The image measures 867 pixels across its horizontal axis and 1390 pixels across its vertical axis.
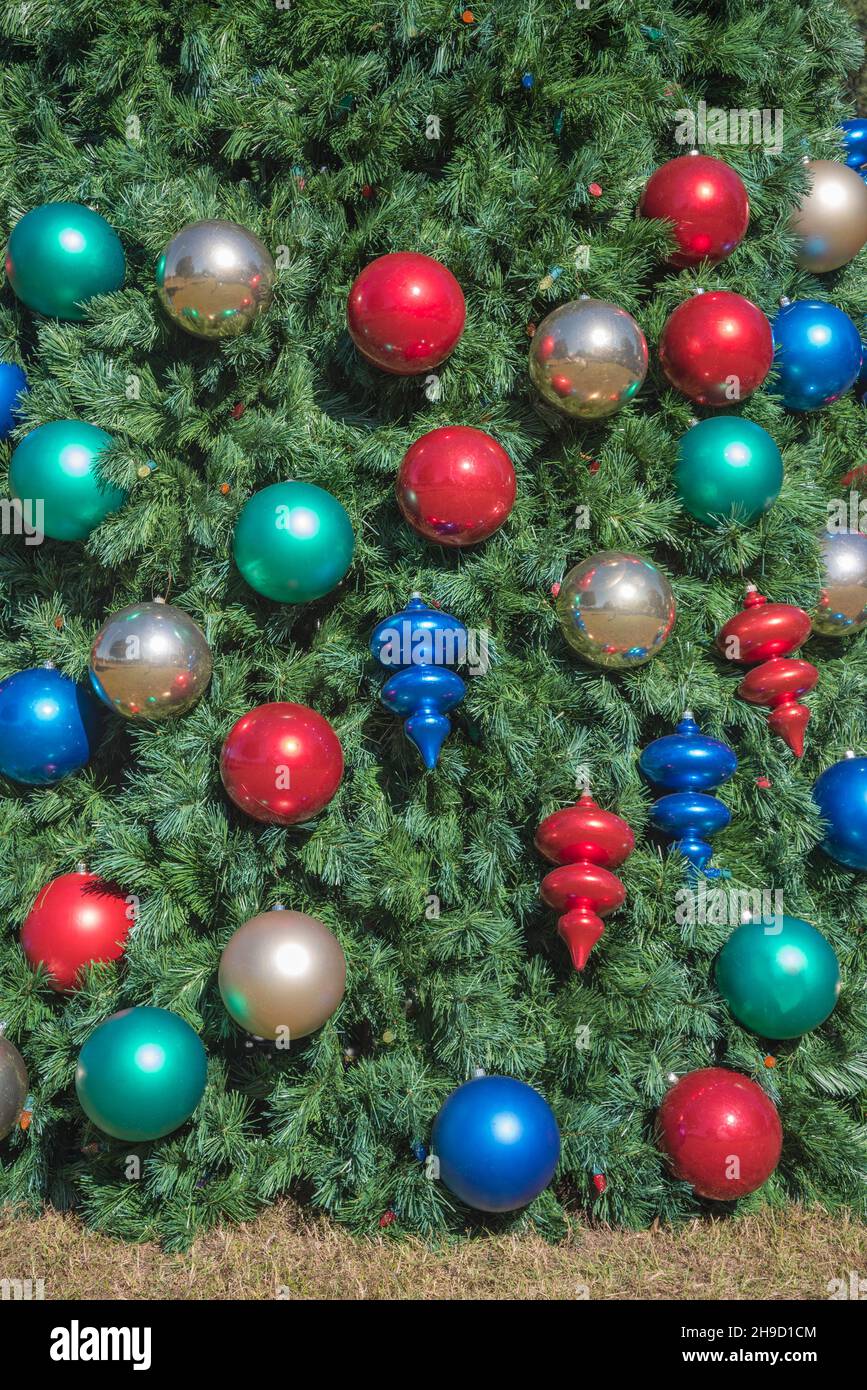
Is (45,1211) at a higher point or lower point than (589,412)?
lower

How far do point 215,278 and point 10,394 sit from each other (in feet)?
2.88

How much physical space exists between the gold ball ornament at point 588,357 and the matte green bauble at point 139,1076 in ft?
7.10

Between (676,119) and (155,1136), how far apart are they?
3554 millimetres

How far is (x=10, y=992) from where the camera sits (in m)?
3.32

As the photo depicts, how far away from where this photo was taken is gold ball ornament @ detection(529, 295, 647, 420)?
10.4ft

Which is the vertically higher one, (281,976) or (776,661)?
(776,661)

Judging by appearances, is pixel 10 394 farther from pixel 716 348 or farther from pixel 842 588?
pixel 842 588

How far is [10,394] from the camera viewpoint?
362 centimetres

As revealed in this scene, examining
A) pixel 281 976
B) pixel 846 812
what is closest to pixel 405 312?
pixel 281 976

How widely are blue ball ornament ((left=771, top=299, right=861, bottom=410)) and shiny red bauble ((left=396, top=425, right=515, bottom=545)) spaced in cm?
113

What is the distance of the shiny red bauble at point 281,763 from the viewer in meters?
3.04

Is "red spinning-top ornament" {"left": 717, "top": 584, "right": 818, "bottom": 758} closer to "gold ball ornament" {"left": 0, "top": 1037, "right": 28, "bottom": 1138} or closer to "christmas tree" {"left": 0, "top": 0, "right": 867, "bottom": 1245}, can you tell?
"christmas tree" {"left": 0, "top": 0, "right": 867, "bottom": 1245}
